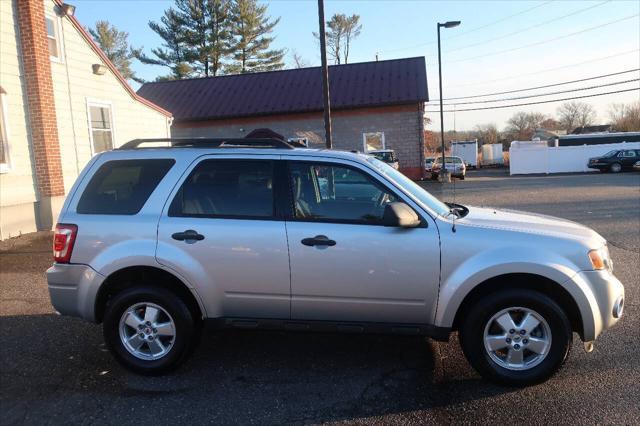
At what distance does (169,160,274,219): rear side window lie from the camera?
4047 mm

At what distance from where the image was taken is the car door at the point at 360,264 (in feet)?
12.3

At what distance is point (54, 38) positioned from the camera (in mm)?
12180

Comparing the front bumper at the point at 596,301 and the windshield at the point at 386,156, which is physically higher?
the windshield at the point at 386,156

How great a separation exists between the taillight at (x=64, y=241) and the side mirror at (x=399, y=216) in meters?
2.51

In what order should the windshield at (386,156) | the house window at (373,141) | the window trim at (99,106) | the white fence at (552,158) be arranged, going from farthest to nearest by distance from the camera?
the white fence at (552,158)
the house window at (373,141)
the windshield at (386,156)
the window trim at (99,106)

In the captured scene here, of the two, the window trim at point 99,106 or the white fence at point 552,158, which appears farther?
the white fence at point 552,158

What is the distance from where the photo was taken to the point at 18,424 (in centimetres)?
342

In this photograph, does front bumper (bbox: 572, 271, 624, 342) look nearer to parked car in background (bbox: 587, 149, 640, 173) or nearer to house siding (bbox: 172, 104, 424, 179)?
house siding (bbox: 172, 104, 424, 179)

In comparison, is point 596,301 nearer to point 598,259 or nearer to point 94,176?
point 598,259

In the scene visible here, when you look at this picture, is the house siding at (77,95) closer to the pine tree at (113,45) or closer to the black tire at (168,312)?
the black tire at (168,312)

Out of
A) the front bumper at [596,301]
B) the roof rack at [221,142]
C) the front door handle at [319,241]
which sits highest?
the roof rack at [221,142]

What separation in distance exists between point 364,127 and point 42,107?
18.1 m

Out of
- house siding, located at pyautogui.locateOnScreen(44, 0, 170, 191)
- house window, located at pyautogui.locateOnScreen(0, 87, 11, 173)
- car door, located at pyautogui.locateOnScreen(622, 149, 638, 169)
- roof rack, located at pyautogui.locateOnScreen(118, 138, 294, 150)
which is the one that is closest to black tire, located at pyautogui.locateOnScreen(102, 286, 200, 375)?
roof rack, located at pyautogui.locateOnScreen(118, 138, 294, 150)

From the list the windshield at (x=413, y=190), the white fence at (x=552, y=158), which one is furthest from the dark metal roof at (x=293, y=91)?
the windshield at (x=413, y=190)
